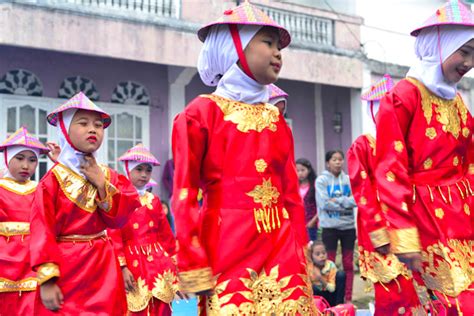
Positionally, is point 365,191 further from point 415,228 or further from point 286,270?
point 286,270

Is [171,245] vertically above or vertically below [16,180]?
below

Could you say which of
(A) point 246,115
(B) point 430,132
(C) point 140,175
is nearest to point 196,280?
(A) point 246,115

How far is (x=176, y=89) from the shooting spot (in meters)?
12.0

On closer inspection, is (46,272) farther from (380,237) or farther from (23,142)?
(23,142)

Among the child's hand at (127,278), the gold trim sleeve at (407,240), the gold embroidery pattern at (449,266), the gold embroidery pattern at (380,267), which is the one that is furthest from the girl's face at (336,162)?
the gold trim sleeve at (407,240)

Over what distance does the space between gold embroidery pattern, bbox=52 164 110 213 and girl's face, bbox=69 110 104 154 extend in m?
0.18

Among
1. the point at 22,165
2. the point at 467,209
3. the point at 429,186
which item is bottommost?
the point at 467,209

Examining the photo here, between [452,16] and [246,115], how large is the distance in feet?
4.20

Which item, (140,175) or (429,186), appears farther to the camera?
(140,175)

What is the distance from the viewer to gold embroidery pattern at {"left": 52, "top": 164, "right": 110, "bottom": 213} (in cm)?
446

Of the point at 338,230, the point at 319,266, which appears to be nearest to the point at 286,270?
the point at 319,266

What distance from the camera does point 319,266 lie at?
719 cm

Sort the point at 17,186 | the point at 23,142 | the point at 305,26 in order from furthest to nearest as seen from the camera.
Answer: the point at 305,26, the point at 23,142, the point at 17,186

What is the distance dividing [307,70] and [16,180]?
7481 millimetres
